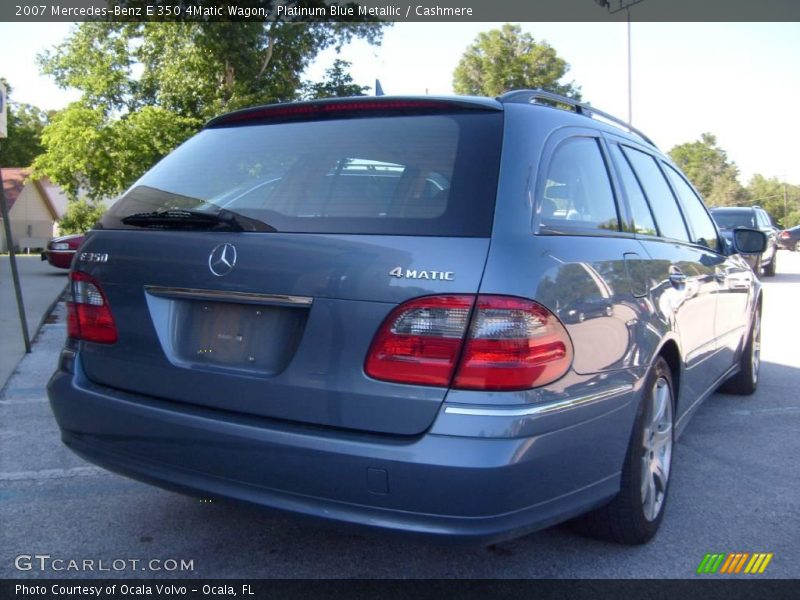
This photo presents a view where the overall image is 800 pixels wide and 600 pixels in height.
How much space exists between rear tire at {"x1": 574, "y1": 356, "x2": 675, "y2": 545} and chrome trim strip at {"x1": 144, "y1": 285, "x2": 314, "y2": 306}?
141 cm

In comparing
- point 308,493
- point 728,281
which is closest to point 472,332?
point 308,493

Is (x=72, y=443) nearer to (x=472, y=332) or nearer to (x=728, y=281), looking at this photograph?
(x=472, y=332)

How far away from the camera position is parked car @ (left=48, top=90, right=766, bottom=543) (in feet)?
7.45

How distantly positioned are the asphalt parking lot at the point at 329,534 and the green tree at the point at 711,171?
6396 cm

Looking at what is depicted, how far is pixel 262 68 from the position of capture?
79.9ft

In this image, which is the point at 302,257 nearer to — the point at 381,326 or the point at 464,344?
the point at 381,326

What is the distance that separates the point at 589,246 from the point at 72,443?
2105 mm

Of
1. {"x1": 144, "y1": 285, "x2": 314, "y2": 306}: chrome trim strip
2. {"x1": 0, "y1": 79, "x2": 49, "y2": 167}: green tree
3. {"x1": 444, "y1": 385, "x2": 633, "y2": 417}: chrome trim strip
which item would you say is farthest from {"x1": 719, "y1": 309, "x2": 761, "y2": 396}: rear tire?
{"x1": 0, "y1": 79, "x2": 49, "y2": 167}: green tree

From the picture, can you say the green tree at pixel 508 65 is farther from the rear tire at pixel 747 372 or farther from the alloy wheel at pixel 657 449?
the alloy wheel at pixel 657 449

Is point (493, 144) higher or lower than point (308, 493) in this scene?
higher

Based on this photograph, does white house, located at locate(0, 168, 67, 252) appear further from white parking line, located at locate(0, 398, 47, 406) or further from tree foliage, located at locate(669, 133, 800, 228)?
tree foliage, located at locate(669, 133, 800, 228)

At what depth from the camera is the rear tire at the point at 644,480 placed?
2971 millimetres

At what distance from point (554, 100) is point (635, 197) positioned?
72cm

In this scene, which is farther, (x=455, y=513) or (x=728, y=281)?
(x=728, y=281)
